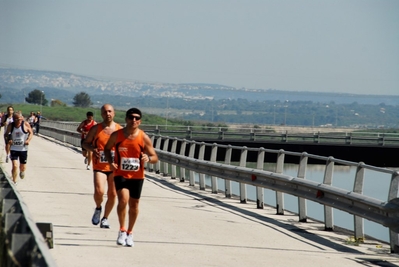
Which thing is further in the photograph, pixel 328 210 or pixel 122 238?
pixel 328 210

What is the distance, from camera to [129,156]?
13.0m

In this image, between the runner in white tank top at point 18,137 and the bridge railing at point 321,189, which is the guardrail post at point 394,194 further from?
the runner in white tank top at point 18,137

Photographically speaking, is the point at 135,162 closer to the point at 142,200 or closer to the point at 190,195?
the point at 142,200

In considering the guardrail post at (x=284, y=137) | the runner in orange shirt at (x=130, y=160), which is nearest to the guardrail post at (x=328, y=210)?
the runner in orange shirt at (x=130, y=160)

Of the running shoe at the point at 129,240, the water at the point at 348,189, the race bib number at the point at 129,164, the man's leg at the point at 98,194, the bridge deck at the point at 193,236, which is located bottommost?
the water at the point at 348,189

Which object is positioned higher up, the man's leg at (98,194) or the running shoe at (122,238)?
the man's leg at (98,194)

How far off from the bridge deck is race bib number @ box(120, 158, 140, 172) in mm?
990

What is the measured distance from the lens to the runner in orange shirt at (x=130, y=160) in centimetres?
1302

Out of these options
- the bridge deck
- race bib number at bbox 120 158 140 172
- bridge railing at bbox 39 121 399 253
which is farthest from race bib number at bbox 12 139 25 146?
race bib number at bbox 120 158 140 172

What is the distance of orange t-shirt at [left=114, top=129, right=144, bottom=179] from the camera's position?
42.7 feet

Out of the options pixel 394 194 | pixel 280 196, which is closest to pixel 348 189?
pixel 280 196

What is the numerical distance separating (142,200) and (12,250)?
1452 cm

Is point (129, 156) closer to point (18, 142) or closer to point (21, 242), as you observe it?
point (21, 242)

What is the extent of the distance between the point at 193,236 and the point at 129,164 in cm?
209
